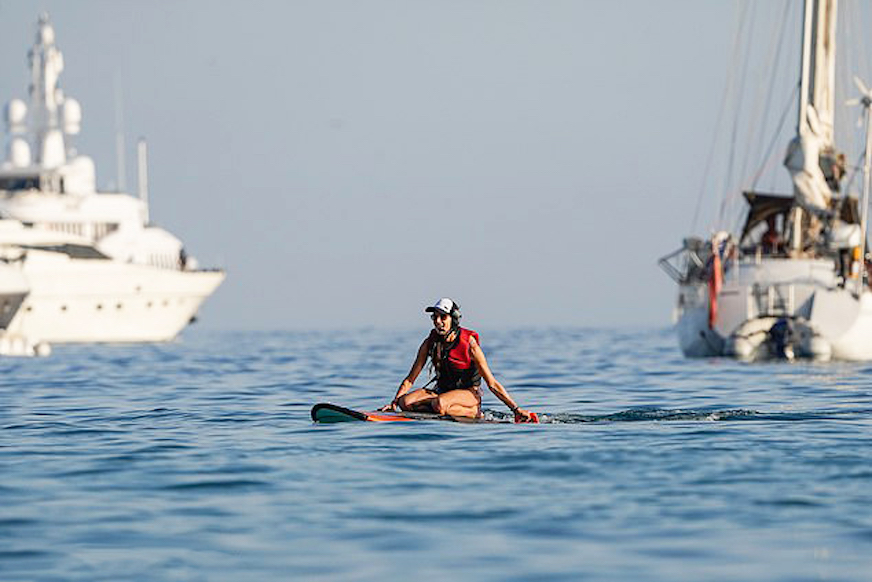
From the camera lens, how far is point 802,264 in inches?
1810

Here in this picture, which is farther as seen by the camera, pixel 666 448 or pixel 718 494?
pixel 666 448

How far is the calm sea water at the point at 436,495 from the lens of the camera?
11461 millimetres

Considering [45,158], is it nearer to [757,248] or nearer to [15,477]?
[757,248]

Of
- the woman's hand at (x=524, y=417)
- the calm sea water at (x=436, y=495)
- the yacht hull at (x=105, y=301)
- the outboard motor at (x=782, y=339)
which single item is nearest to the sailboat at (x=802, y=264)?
the outboard motor at (x=782, y=339)

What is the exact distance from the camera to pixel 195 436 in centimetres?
2028

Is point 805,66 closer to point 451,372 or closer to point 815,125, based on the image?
point 815,125

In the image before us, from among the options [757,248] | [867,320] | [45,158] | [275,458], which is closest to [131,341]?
[45,158]

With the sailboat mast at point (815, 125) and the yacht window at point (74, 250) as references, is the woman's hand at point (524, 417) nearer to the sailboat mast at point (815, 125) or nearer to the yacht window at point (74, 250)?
the sailboat mast at point (815, 125)

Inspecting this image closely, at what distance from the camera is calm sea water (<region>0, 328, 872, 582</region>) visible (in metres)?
11.5

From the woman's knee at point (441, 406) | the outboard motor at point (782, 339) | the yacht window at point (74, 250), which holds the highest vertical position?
the yacht window at point (74, 250)

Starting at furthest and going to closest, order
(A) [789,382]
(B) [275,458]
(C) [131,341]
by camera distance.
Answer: (C) [131,341] < (A) [789,382] < (B) [275,458]

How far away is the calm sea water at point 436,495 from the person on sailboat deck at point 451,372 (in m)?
0.32

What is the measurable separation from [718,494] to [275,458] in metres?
5.04

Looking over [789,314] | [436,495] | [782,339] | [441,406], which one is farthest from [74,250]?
[436,495]
